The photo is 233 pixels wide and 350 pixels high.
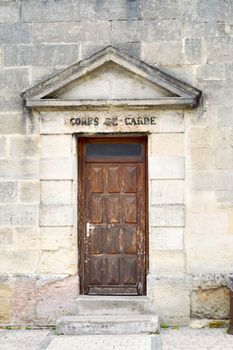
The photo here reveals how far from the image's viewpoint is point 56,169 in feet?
22.3

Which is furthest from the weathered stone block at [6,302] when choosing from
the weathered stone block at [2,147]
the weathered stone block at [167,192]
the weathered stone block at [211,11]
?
the weathered stone block at [211,11]

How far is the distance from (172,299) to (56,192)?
213 cm

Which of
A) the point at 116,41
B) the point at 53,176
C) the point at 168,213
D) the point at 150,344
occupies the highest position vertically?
the point at 116,41

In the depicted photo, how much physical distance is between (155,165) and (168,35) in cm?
180

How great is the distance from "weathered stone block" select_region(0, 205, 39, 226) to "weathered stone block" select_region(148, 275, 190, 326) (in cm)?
188

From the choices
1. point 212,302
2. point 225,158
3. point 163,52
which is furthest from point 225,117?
point 212,302

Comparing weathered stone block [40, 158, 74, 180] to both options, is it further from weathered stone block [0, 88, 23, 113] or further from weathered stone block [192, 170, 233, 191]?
weathered stone block [192, 170, 233, 191]

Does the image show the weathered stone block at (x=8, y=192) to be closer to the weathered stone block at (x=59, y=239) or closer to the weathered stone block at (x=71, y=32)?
the weathered stone block at (x=59, y=239)

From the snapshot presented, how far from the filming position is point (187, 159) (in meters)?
6.72

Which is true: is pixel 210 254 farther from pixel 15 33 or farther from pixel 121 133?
pixel 15 33

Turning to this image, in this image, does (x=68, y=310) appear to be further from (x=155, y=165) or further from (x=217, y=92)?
(x=217, y=92)

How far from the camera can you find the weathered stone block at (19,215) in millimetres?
6801

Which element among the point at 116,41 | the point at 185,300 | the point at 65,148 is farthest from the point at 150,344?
the point at 116,41

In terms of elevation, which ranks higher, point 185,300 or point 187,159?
point 187,159
